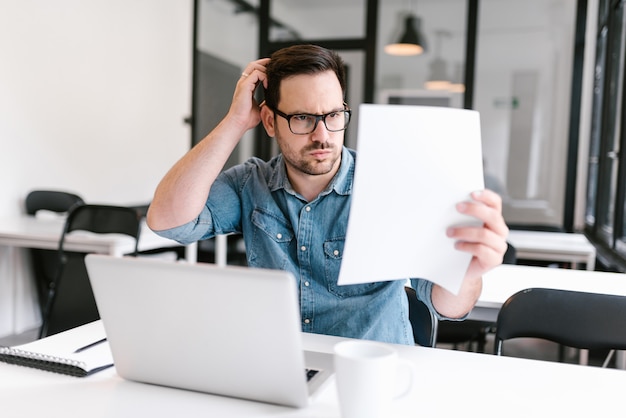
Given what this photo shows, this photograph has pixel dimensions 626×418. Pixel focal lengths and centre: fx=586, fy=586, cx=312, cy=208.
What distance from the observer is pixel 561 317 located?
1.52 metres

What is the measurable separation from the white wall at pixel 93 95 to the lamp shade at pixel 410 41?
6.66 feet

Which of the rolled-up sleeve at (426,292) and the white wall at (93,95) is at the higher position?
the white wall at (93,95)

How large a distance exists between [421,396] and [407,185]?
0.35 m

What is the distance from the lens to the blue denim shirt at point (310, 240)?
1.35 meters

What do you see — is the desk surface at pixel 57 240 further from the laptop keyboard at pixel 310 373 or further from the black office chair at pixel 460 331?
the laptop keyboard at pixel 310 373

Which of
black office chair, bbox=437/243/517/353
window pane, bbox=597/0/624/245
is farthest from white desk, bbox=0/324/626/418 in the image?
window pane, bbox=597/0/624/245

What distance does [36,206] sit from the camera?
12.5 feet

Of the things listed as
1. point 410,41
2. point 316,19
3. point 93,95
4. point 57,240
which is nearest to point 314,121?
point 57,240

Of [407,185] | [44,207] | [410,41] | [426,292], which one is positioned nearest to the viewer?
[407,185]

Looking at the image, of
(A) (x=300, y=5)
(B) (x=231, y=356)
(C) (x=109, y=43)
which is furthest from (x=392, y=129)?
(A) (x=300, y=5)

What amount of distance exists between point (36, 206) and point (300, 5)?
2.98m

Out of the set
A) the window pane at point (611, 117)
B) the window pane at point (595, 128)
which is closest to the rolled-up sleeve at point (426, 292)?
the window pane at point (611, 117)

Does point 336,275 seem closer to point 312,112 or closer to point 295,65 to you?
point 312,112

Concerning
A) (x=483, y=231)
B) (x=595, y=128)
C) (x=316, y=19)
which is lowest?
(x=483, y=231)
